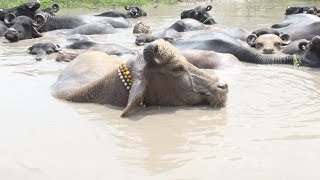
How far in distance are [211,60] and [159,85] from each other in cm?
242

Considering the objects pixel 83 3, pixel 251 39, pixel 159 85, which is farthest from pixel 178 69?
pixel 83 3

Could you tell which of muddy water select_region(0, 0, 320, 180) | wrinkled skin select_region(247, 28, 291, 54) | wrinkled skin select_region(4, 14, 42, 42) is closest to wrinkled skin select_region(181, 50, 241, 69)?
muddy water select_region(0, 0, 320, 180)

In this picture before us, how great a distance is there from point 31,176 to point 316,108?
2654 mm

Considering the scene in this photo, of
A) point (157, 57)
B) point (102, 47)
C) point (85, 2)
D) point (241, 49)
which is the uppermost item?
point (157, 57)

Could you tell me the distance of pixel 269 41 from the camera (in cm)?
936

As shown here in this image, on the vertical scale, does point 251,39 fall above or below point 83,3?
above

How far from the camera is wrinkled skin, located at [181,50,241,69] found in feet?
23.4

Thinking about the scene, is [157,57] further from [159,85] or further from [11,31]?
[11,31]

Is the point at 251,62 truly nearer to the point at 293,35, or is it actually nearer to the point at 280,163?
the point at 293,35

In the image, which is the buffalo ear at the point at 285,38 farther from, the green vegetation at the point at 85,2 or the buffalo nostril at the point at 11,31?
the green vegetation at the point at 85,2

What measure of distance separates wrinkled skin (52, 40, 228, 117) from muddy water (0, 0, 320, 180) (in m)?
0.12

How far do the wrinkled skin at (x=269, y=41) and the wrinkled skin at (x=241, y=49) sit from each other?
3.14ft

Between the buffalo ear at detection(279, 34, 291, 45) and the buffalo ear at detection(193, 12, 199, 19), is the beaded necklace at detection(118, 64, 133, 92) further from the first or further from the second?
the buffalo ear at detection(193, 12, 199, 19)

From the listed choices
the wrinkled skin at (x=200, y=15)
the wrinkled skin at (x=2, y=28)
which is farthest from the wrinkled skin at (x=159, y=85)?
the wrinkled skin at (x=200, y=15)
